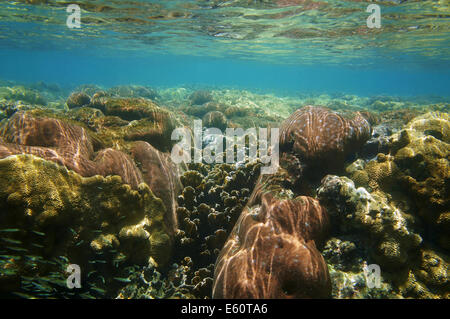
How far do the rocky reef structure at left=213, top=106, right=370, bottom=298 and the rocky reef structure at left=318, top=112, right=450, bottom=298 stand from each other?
17.7 inches

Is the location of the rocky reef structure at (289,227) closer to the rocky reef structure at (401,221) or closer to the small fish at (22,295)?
the rocky reef structure at (401,221)

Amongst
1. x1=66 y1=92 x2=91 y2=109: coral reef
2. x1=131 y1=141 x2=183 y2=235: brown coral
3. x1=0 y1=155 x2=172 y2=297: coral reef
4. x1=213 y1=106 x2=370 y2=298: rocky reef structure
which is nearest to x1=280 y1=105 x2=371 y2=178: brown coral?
x1=213 y1=106 x2=370 y2=298: rocky reef structure

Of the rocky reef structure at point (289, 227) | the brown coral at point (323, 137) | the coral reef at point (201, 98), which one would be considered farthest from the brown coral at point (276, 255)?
the coral reef at point (201, 98)

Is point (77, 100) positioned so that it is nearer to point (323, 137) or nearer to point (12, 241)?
point (12, 241)

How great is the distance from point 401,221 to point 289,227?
6.42 feet

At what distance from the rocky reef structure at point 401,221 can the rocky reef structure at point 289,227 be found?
0.45 meters

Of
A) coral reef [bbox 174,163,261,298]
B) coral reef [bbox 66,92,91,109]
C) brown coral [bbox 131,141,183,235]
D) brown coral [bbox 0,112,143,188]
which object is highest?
coral reef [bbox 66,92,91,109]

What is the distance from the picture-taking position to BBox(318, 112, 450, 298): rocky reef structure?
3.55m

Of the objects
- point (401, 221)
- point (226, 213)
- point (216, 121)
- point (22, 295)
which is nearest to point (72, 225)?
point (22, 295)

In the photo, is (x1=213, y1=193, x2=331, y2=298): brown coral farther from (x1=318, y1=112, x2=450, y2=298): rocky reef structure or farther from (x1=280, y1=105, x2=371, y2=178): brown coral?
(x1=280, y1=105, x2=371, y2=178): brown coral

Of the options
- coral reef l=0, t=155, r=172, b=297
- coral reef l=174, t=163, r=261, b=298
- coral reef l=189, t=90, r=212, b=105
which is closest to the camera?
coral reef l=0, t=155, r=172, b=297

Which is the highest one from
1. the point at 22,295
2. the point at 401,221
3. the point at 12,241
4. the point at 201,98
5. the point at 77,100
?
the point at 77,100

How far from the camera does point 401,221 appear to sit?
12.3 feet
